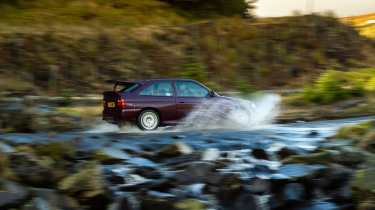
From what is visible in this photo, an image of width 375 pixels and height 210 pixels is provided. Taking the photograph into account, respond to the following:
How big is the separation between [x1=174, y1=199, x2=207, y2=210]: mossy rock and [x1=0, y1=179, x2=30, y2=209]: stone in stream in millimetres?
2125

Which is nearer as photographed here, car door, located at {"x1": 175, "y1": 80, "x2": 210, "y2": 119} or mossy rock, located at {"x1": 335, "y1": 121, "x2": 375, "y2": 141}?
mossy rock, located at {"x1": 335, "y1": 121, "x2": 375, "y2": 141}

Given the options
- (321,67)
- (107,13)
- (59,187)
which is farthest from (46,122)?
(321,67)

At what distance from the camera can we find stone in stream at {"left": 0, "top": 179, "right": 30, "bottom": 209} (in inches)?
385

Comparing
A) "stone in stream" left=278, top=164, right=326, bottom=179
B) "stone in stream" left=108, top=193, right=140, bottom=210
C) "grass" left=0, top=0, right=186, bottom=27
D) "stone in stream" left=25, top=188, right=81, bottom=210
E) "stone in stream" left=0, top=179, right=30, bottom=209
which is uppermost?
"grass" left=0, top=0, right=186, bottom=27

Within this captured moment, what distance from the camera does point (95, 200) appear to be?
10.6 meters

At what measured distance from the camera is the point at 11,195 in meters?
9.92

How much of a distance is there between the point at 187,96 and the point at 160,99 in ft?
2.38

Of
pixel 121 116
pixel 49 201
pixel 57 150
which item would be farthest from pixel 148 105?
pixel 49 201

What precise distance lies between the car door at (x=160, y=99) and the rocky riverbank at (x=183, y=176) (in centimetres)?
304

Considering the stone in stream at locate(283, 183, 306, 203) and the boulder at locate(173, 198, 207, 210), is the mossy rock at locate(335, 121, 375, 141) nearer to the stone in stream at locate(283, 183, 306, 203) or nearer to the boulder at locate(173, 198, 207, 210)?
the stone in stream at locate(283, 183, 306, 203)

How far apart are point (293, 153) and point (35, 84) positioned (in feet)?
48.5

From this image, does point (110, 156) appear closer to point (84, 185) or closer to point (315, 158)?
point (84, 185)

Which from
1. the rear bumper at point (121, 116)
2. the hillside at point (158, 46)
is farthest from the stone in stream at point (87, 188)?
the hillside at point (158, 46)

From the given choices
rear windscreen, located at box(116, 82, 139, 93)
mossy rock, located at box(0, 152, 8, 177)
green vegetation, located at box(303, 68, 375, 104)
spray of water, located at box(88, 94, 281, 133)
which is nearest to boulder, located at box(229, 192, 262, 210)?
mossy rock, located at box(0, 152, 8, 177)
